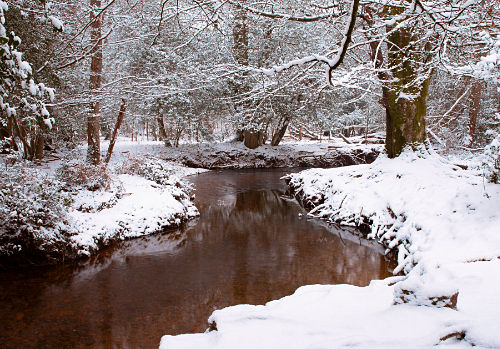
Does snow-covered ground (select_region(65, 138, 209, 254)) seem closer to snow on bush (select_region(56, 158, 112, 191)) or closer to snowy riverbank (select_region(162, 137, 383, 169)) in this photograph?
snow on bush (select_region(56, 158, 112, 191))

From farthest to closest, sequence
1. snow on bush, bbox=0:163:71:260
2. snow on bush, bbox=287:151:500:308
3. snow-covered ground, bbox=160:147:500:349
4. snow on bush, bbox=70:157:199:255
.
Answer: snow on bush, bbox=70:157:199:255 → snow on bush, bbox=0:163:71:260 → snow on bush, bbox=287:151:500:308 → snow-covered ground, bbox=160:147:500:349

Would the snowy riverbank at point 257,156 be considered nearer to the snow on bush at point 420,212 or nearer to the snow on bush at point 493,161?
the snow on bush at point 420,212

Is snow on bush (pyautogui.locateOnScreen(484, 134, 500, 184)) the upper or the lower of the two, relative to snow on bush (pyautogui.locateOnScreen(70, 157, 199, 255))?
upper

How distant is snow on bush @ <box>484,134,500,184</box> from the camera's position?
5574 mm

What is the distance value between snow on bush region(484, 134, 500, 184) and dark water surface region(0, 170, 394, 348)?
8.80 ft

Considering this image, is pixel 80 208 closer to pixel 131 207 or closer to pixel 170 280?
pixel 131 207

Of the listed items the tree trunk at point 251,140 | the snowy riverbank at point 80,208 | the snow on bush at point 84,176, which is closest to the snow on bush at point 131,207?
the snowy riverbank at point 80,208

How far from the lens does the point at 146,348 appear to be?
407cm

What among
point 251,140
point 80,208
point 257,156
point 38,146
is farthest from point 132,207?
point 251,140

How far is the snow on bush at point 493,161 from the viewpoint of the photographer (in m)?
5.57

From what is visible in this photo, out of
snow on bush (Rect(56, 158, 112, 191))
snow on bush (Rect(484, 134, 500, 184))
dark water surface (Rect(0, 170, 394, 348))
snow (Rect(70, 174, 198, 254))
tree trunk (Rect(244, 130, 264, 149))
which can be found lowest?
dark water surface (Rect(0, 170, 394, 348))

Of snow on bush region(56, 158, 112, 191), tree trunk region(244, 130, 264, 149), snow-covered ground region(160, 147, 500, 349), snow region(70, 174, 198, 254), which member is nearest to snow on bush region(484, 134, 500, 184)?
snow-covered ground region(160, 147, 500, 349)

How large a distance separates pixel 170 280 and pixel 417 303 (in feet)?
15.7

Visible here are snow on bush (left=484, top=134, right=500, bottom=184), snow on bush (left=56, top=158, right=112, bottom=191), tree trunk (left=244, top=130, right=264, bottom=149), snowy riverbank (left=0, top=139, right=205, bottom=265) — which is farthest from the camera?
tree trunk (left=244, top=130, right=264, bottom=149)
